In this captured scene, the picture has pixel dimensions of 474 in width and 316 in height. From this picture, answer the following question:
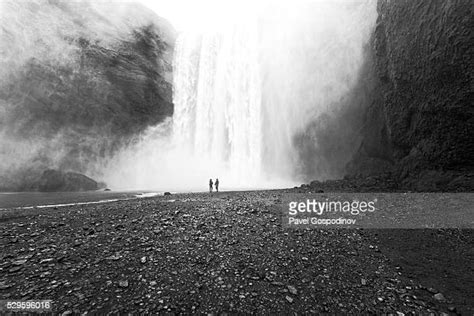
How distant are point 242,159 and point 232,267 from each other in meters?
29.3

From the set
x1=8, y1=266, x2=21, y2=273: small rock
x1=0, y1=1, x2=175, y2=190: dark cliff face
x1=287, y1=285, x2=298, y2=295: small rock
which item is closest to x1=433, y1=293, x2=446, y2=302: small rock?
x1=287, y1=285, x2=298, y2=295: small rock

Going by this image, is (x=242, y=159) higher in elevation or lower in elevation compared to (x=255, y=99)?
lower

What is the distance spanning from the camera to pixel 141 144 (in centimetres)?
4412

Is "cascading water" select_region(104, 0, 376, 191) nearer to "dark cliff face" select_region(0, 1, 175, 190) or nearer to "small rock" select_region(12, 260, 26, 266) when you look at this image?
"dark cliff face" select_region(0, 1, 175, 190)

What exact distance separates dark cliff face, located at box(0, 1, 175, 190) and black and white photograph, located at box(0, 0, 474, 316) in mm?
247

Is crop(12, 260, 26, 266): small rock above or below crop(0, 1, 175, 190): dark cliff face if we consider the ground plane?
below

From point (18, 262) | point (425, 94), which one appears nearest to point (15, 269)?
point (18, 262)

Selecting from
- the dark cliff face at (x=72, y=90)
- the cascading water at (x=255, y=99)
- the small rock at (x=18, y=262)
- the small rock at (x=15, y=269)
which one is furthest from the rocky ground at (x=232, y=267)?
the dark cliff face at (x=72, y=90)

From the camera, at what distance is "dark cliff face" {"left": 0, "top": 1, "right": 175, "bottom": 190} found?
38.1 meters

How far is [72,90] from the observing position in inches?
1624

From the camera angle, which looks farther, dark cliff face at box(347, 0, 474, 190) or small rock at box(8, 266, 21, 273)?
dark cliff face at box(347, 0, 474, 190)

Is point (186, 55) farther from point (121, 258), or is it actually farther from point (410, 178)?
point (121, 258)

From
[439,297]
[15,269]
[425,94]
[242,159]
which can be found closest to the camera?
[439,297]

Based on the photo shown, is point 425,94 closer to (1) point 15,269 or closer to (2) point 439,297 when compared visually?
(2) point 439,297
